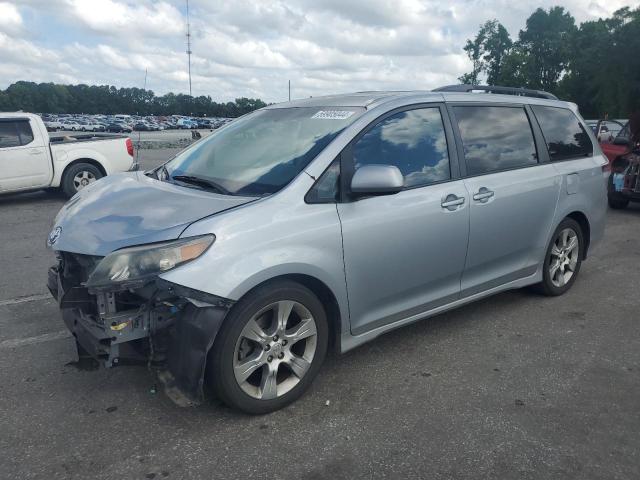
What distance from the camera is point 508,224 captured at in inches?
169

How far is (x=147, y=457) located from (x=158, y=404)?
0.51 metres

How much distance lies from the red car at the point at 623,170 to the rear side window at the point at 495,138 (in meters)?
5.41

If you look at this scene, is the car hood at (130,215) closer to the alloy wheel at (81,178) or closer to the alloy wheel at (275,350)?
the alloy wheel at (275,350)

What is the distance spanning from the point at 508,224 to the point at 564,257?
1144 millimetres

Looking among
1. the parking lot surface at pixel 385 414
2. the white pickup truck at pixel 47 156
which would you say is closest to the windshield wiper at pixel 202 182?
the parking lot surface at pixel 385 414

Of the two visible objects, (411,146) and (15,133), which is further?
(15,133)

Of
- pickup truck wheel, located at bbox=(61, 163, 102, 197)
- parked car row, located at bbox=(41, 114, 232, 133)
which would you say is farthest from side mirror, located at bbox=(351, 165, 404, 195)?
parked car row, located at bbox=(41, 114, 232, 133)

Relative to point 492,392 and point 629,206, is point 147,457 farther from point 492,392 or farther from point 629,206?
point 629,206

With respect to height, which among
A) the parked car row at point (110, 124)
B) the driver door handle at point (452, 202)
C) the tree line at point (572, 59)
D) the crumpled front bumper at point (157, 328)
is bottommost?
the parked car row at point (110, 124)

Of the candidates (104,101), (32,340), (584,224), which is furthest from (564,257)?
(104,101)

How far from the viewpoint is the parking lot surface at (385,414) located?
269 cm

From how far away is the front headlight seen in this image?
2793mm

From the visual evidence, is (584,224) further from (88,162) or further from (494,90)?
(88,162)

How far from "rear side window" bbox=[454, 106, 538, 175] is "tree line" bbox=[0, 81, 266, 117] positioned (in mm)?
98015
